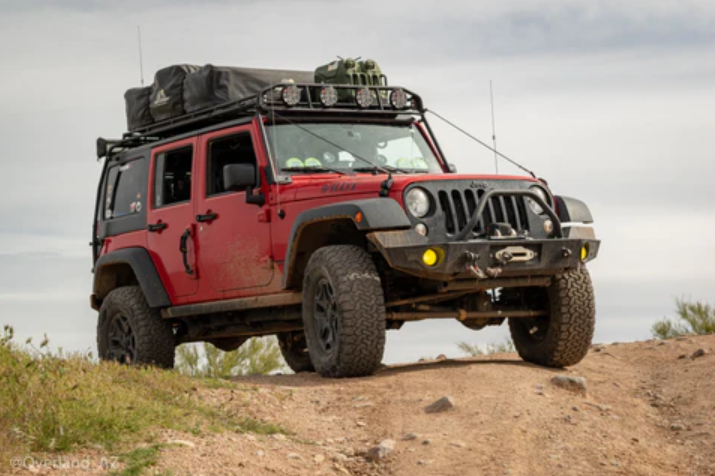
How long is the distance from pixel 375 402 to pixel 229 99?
4.05m

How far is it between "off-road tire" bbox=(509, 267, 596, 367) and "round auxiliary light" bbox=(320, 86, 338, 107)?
260 cm

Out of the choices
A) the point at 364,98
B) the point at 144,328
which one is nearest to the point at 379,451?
the point at 364,98

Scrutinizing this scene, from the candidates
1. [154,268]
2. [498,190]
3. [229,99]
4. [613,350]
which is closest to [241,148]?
[229,99]

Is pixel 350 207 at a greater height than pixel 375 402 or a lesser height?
greater

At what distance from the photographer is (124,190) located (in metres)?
12.7

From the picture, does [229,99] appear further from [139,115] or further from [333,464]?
[333,464]

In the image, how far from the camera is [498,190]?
369 inches

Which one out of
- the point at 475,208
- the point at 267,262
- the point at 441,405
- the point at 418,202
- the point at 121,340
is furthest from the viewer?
the point at 121,340

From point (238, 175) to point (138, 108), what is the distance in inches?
124

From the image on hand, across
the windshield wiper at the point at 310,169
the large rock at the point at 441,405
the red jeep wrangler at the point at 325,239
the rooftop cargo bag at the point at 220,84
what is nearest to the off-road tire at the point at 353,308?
the red jeep wrangler at the point at 325,239

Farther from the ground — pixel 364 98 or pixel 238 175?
pixel 364 98

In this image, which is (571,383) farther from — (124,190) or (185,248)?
(124,190)

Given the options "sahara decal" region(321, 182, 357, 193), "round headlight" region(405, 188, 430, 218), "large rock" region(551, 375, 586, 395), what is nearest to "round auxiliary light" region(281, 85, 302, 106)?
"sahara decal" region(321, 182, 357, 193)

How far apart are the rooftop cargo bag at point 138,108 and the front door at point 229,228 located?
5.20 feet
